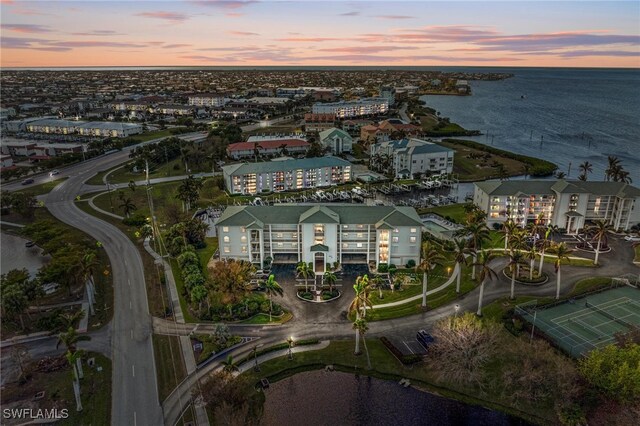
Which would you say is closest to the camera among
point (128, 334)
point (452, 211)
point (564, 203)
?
point (128, 334)

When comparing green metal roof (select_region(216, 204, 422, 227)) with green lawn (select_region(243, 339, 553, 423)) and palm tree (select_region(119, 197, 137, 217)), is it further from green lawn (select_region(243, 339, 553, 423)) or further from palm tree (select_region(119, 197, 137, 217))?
palm tree (select_region(119, 197, 137, 217))

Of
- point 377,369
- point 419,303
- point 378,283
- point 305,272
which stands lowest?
point 377,369

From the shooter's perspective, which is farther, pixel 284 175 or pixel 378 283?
pixel 284 175

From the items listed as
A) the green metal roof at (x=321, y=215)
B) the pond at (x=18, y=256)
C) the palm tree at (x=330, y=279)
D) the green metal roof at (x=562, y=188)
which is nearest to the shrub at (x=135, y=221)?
the pond at (x=18, y=256)

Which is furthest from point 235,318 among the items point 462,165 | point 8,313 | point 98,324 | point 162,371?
point 462,165

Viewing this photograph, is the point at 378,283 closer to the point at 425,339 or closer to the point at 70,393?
the point at 425,339

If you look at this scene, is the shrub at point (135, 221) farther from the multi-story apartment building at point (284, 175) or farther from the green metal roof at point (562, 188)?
the green metal roof at point (562, 188)

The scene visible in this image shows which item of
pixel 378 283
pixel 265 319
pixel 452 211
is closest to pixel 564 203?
pixel 452 211

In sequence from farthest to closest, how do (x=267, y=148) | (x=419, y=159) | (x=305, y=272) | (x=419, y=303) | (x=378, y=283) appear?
(x=267, y=148) → (x=419, y=159) → (x=378, y=283) → (x=305, y=272) → (x=419, y=303)
